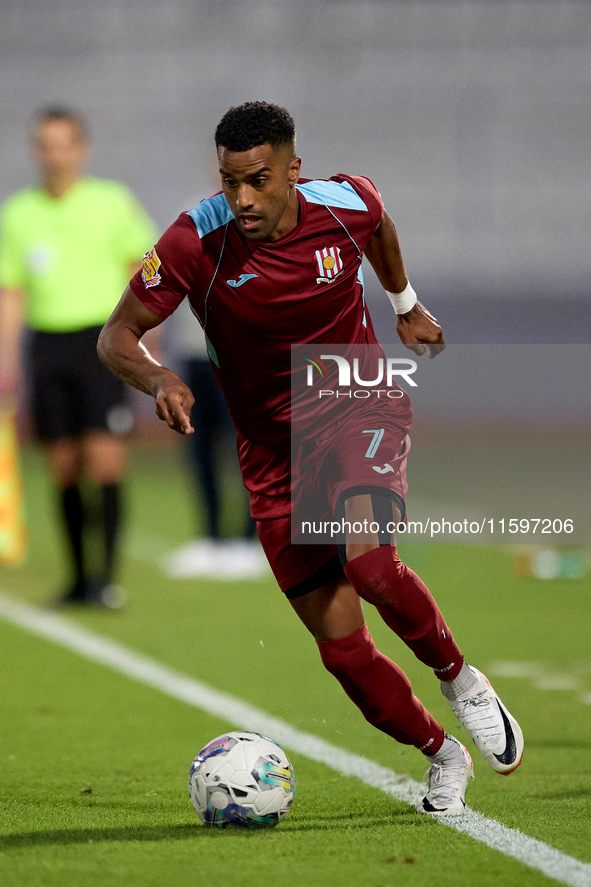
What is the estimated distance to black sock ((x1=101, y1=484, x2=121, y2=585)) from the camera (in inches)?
313

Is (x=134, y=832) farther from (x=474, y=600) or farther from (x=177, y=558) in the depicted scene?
(x=177, y=558)

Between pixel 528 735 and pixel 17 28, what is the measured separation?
62.0 ft

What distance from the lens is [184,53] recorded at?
21641 millimetres

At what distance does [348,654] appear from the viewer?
12.5 feet

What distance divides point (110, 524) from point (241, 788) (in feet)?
15.0

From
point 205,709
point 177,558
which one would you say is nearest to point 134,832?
point 205,709

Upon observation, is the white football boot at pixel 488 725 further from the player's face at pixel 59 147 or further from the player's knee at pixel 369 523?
the player's face at pixel 59 147

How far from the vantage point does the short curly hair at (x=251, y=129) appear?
3607 mm

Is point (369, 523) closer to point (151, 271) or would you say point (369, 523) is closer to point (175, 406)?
point (175, 406)

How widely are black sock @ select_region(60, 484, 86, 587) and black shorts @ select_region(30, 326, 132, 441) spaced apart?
1.22ft

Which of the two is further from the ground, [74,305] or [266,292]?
[266,292]

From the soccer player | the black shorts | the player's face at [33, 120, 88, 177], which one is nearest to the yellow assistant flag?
the black shorts

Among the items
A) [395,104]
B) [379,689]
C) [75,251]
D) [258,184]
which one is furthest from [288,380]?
[395,104]

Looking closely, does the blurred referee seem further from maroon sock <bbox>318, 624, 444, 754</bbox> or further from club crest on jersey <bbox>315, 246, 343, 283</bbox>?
maroon sock <bbox>318, 624, 444, 754</bbox>
